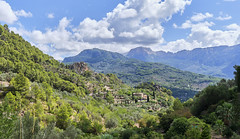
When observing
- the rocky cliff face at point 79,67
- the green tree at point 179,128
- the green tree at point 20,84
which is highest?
the rocky cliff face at point 79,67

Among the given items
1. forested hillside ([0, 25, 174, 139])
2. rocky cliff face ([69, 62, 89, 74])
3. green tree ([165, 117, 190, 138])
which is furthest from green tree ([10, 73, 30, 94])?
rocky cliff face ([69, 62, 89, 74])

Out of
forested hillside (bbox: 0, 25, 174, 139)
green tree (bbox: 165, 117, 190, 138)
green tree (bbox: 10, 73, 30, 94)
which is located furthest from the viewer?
green tree (bbox: 10, 73, 30, 94)

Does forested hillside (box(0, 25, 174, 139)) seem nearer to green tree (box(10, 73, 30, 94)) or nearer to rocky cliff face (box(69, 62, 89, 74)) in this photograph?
green tree (box(10, 73, 30, 94))

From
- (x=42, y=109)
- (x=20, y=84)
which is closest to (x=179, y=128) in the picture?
(x=42, y=109)

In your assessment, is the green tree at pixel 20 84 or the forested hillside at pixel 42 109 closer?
the forested hillside at pixel 42 109

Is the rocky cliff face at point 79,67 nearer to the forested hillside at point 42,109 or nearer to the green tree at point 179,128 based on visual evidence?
the forested hillside at point 42,109

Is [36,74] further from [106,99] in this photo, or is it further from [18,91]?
[106,99]

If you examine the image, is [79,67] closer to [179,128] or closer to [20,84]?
[20,84]

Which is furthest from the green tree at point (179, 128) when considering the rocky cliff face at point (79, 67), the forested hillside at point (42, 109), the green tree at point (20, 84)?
the rocky cliff face at point (79, 67)

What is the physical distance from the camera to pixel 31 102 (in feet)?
156

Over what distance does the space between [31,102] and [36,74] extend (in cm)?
3181

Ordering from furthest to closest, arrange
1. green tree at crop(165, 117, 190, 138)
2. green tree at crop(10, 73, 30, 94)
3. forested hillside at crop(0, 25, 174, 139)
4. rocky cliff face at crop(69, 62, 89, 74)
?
rocky cliff face at crop(69, 62, 89, 74)
green tree at crop(10, 73, 30, 94)
green tree at crop(165, 117, 190, 138)
forested hillside at crop(0, 25, 174, 139)

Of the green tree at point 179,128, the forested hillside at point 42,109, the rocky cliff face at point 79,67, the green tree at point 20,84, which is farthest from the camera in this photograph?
the rocky cliff face at point 79,67

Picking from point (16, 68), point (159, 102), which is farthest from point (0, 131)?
point (159, 102)
